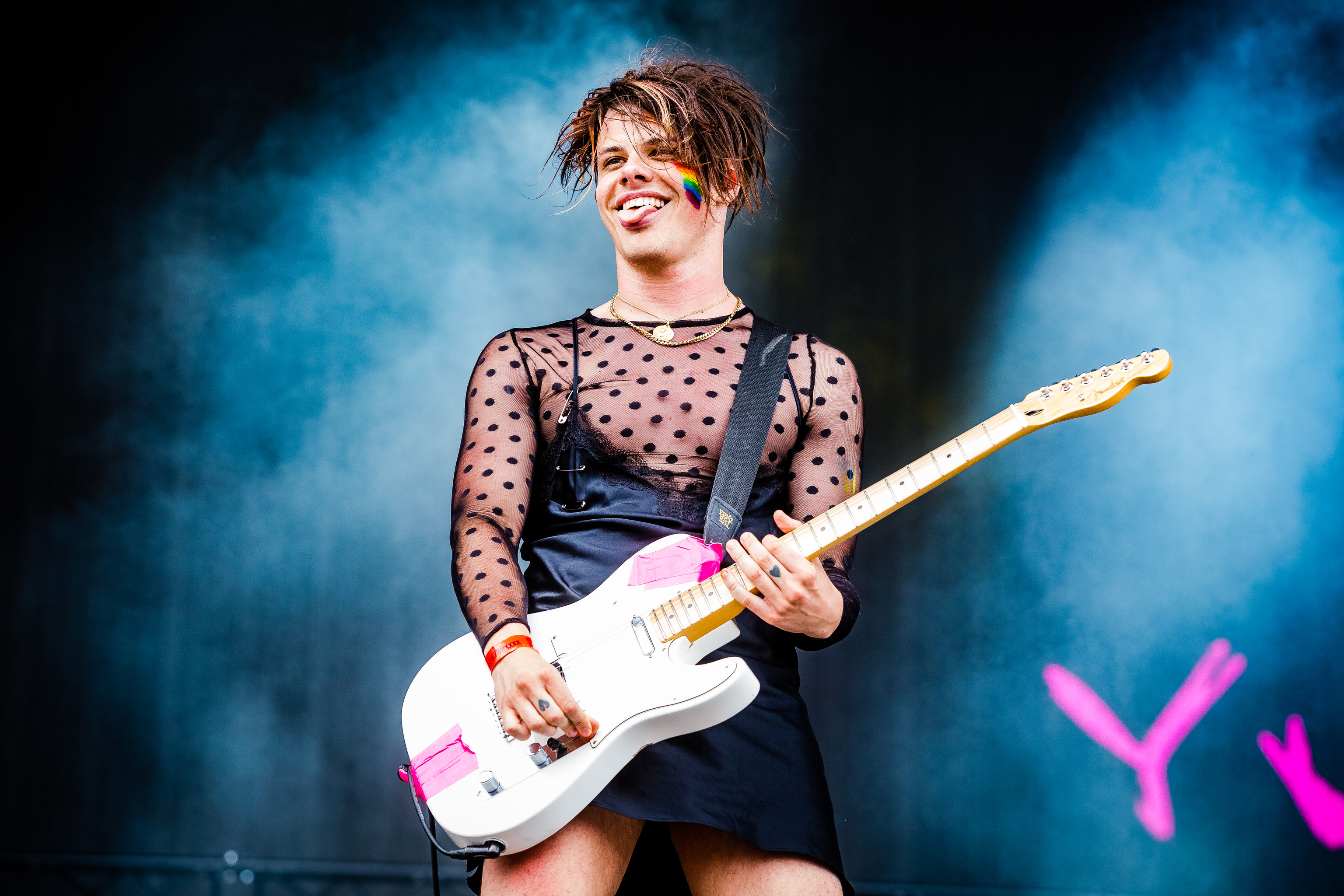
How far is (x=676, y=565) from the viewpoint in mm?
1704

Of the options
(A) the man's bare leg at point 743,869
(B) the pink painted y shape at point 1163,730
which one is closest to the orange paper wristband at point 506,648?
(A) the man's bare leg at point 743,869

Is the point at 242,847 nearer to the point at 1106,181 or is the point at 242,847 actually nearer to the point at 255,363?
the point at 255,363

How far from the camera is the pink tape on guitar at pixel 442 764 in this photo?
5.16ft

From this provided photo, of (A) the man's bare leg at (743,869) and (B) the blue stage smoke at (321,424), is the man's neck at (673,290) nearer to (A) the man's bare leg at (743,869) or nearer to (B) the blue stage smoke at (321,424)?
(A) the man's bare leg at (743,869)

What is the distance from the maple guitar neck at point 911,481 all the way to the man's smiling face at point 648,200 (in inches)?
25.3

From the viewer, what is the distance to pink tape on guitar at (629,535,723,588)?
66.7 inches

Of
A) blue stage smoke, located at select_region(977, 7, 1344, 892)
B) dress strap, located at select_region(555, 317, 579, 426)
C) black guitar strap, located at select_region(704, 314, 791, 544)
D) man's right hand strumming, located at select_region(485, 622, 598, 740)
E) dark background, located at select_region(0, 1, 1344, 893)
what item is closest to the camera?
man's right hand strumming, located at select_region(485, 622, 598, 740)

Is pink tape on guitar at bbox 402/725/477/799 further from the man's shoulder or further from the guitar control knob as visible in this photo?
the man's shoulder

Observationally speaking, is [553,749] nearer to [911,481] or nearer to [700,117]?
[911,481]

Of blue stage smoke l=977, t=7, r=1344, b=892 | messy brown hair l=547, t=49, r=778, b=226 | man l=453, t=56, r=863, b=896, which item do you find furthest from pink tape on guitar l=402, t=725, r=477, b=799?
blue stage smoke l=977, t=7, r=1344, b=892

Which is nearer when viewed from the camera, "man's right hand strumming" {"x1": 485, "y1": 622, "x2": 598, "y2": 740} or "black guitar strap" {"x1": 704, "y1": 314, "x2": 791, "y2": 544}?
Result: "man's right hand strumming" {"x1": 485, "y1": 622, "x2": 598, "y2": 740}

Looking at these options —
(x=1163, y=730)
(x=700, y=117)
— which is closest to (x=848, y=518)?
(x=700, y=117)

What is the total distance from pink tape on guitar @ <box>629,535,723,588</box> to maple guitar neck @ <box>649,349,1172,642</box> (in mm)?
35

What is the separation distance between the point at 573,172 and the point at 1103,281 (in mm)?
2089
